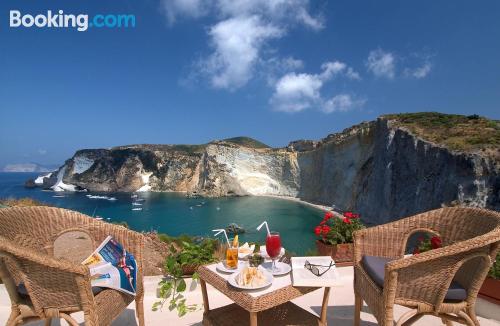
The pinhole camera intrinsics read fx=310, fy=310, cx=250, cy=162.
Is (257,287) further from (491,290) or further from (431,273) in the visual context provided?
(491,290)

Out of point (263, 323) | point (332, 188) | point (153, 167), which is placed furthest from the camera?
point (153, 167)

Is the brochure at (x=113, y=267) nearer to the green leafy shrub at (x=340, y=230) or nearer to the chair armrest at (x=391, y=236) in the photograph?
the chair armrest at (x=391, y=236)

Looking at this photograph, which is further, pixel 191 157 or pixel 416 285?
pixel 191 157

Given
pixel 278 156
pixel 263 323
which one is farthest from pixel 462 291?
Answer: pixel 278 156

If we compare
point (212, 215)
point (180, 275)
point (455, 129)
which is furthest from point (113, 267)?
point (212, 215)

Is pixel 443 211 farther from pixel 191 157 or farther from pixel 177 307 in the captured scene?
pixel 191 157

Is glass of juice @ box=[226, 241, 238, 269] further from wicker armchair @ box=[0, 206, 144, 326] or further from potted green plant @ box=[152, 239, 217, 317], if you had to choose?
potted green plant @ box=[152, 239, 217, 317]

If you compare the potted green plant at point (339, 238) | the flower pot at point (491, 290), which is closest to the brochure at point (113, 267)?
the potted green plant at point (339, 238)
